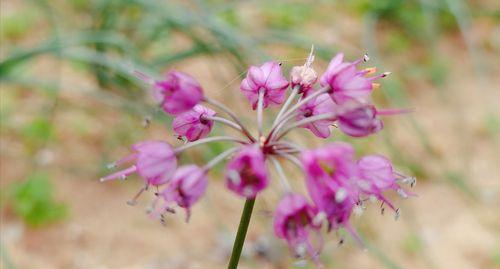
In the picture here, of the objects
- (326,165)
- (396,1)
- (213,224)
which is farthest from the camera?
(396,1)

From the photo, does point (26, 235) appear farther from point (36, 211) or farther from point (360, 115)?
point (360, 115)

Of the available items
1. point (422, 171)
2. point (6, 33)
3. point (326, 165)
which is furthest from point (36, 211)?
point (326, 165)

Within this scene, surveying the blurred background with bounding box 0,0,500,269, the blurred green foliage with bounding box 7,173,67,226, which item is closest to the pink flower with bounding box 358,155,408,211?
the blurred background with bounding box 0,0,500,269

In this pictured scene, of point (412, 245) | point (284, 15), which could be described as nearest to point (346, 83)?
point (412, 245)

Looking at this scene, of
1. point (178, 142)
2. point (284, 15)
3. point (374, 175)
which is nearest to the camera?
point (374, 175)

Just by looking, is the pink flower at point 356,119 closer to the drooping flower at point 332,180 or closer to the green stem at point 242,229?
the drooping flower at point 332,180

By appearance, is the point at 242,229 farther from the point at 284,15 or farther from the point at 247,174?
the point at 284,15
